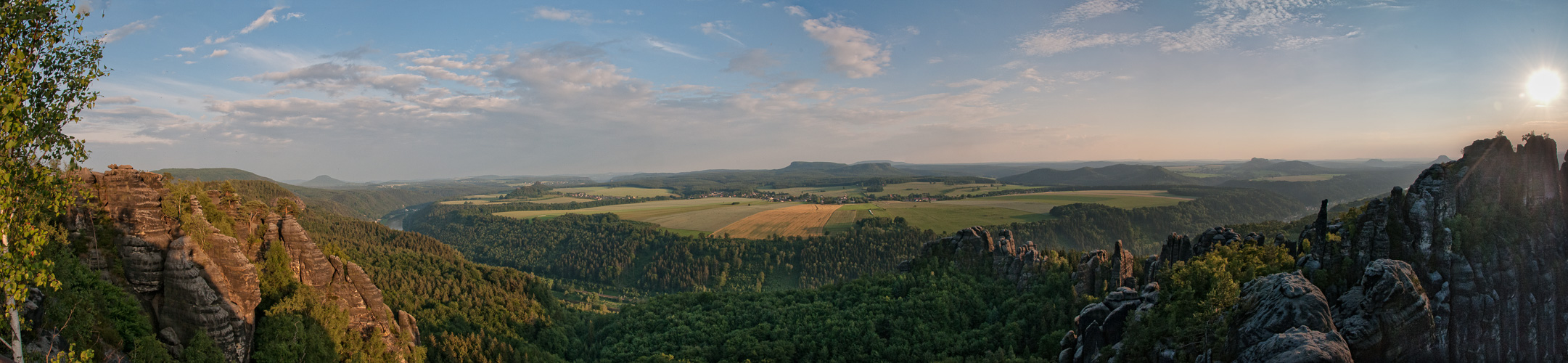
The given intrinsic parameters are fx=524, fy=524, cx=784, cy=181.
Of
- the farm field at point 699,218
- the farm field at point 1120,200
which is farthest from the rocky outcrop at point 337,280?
the farm field at point 1120,200

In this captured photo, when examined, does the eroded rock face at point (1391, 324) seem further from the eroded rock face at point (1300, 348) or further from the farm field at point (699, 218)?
the farm field at point (699, 218)

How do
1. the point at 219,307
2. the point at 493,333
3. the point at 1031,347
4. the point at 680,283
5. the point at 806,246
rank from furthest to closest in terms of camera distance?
the point at 806,246 → the point at 680,283 → the point at 493,333 → the point at 1031,347 → the point at 219,307

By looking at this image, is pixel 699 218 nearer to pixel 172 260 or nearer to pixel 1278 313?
pixel 172 260

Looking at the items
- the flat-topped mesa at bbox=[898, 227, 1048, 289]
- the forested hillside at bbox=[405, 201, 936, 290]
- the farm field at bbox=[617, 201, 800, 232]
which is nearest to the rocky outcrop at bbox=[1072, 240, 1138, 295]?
the flat-topped mesa at bbox=[898, 227, 1048, 289]

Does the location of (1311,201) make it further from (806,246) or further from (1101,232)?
(806,246)

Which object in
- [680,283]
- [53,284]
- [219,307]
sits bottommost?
[680,283]

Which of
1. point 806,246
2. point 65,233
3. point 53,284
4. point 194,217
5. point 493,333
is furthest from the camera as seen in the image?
point 806,246

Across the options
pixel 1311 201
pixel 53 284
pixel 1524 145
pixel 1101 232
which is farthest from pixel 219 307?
pixel 1311 201

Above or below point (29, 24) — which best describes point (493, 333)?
below
